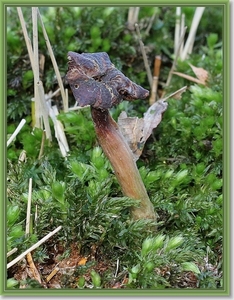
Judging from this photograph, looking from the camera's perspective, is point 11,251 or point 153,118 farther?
point 153,118

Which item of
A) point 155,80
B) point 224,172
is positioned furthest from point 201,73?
point 224,172

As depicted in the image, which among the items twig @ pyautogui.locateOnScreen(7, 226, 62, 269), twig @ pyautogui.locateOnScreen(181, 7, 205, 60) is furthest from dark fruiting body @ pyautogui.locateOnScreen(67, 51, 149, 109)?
twig @ pyautogui.locateOnScreen(181, 7, 205, 60)

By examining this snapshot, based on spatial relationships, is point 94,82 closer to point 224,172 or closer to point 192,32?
point 224,172

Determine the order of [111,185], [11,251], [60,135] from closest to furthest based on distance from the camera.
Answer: [11,251] < [111,185] < [60,135]

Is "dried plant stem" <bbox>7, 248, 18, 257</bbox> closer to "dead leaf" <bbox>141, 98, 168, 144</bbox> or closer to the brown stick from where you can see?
the brown stick

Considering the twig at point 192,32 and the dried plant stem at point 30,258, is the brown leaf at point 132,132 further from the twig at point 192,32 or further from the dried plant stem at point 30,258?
the twig at point 192,32

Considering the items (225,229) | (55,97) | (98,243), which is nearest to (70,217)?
(98,243)
